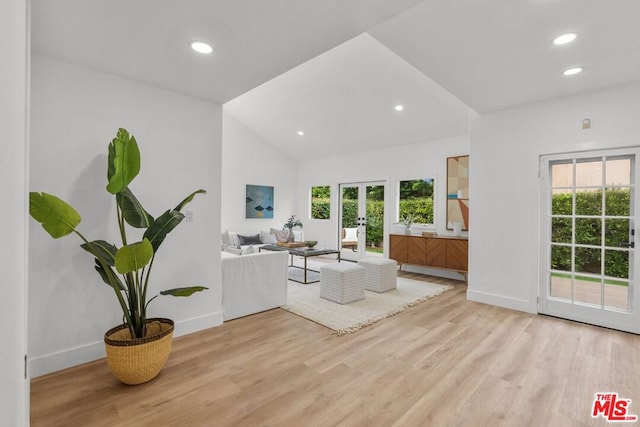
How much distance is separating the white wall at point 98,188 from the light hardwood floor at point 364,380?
1.06 ft

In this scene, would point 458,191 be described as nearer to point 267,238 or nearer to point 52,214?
point 267,238

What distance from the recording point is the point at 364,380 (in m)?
2.30

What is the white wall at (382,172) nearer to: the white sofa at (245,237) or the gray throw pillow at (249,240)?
the white sofa at (245,237)

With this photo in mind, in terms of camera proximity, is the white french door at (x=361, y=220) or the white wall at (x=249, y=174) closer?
the white french door at (x=361, y=220)

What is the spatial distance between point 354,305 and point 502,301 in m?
1.90

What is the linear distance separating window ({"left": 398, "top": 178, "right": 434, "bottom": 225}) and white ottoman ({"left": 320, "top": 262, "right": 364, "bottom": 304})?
2.76m

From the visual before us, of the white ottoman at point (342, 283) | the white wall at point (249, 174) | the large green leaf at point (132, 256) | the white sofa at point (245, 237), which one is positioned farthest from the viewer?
the white wall at point (249, 174)

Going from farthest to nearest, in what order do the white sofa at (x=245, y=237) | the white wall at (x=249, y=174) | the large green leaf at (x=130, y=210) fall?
the white wall at (x=249, y=174) → the white sofa at (x=245, y=237) → the large green leaf at (x=130, y=210)

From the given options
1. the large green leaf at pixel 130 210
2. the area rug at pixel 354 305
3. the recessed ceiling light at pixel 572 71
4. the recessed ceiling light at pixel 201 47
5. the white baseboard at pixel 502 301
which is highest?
the recessed ceiling light at pixel 572 71

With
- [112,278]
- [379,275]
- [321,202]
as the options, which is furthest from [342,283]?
[321,202]

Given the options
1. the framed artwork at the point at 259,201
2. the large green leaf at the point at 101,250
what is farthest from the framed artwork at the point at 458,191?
the large green leaf at the point at 101,250

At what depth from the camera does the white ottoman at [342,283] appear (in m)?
4.09

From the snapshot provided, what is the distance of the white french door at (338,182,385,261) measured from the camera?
7270mm

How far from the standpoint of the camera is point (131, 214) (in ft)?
7.66
